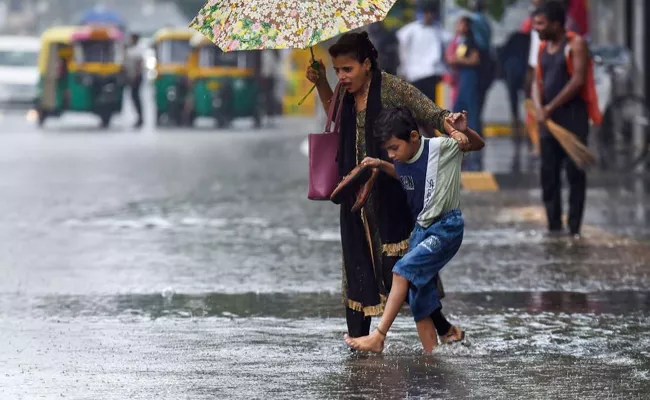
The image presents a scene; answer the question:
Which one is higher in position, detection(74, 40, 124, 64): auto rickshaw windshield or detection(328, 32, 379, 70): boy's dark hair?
detection(328, 32, 379, 70): boy's dark hair

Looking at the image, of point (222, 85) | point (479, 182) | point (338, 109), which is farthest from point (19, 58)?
point (338, 109)

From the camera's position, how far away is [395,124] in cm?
693

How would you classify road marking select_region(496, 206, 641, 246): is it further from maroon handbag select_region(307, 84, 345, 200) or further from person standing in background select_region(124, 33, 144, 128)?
person standing in background select_region(124, 33, 144, 128)

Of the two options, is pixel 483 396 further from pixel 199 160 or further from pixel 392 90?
pixel 199 160

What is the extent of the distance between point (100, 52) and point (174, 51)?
66.3 inches

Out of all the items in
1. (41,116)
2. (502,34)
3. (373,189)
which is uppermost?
(373,189)

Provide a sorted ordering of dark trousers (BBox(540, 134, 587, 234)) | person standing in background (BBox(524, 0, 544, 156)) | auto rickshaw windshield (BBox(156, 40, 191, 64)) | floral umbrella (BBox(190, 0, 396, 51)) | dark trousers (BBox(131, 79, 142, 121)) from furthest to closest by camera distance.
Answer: auto rickshaw windshield (BBox(156, 40, 191, 64))
dark trousers (BBox(131, 79, 142, 121))
person standing in background (BBox(524, 0, 544, 156))
dark trousers (BBox(540, 134, 587, 234))
floral umbrella (BBox(190, 0, 396, 51))

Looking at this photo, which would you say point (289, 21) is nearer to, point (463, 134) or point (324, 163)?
point (324, 163)

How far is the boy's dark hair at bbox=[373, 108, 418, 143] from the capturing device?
6918 mm

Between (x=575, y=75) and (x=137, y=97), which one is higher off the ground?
(x=575, y=75)

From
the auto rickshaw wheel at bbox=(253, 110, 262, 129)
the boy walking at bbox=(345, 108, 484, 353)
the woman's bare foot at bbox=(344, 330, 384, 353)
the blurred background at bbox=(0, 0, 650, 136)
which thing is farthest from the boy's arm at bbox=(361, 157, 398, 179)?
the auto rickshaw wheel at bbox=(253, 110, 262, 129)

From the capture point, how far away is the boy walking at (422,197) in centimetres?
696

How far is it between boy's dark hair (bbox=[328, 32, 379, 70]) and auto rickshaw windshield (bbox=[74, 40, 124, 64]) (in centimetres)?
2996

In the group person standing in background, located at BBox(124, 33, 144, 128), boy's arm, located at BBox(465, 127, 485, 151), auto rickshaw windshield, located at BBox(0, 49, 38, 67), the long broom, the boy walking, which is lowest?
auto rickshaw windshield, located at BBox(0, 49, 38, 67)
